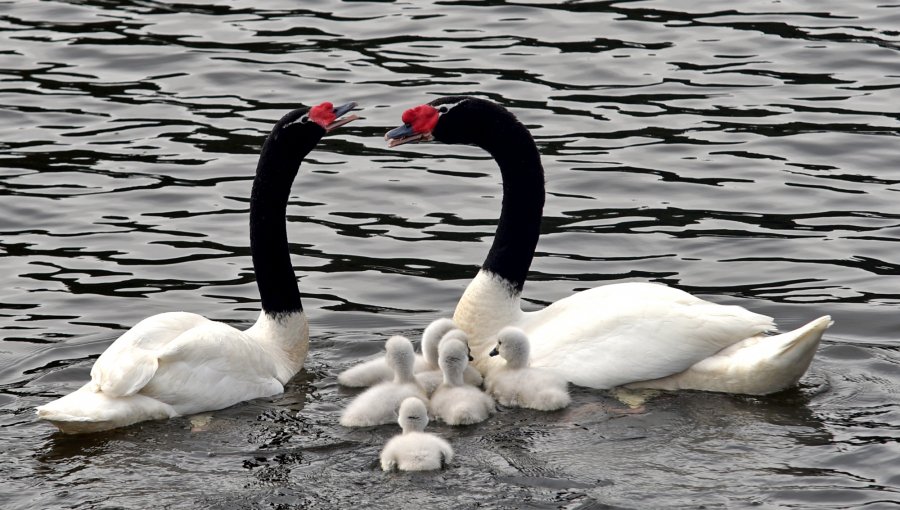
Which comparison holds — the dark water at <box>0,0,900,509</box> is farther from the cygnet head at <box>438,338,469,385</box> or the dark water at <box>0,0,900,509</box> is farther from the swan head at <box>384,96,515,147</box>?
the swan head at <box>384,96,515,147</box>

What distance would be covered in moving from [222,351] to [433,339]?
144 cm

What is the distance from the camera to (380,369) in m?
10.8

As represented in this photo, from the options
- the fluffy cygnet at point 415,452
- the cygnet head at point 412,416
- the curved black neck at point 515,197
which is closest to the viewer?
the fluffy cygnet at point 415,452

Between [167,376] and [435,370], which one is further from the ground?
[167,376]

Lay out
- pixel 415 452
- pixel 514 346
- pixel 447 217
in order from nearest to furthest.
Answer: pixel 415 452, pixel 514 346, pixel 447 217

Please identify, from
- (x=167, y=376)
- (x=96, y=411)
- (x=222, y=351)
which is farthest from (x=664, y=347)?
(x=96, y=411)

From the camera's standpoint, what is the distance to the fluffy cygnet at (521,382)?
32.9ft

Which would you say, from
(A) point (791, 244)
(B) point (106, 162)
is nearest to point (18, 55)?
(B) point (106, 162)

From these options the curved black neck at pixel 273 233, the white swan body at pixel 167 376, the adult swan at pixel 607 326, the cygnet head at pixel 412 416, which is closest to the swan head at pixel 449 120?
the adult swan at pixel 607 326

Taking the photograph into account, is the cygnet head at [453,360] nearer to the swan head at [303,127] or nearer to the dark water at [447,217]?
the dark water at [447,217]

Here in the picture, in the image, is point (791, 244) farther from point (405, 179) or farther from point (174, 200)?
point (174, 200)

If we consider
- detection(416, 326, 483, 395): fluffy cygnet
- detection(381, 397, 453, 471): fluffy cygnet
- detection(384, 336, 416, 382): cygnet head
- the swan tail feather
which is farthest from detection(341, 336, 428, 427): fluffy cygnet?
the swan tail feather

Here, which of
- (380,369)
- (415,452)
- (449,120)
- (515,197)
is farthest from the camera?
(515,197)

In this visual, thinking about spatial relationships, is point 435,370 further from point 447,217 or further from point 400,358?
point 447,217
